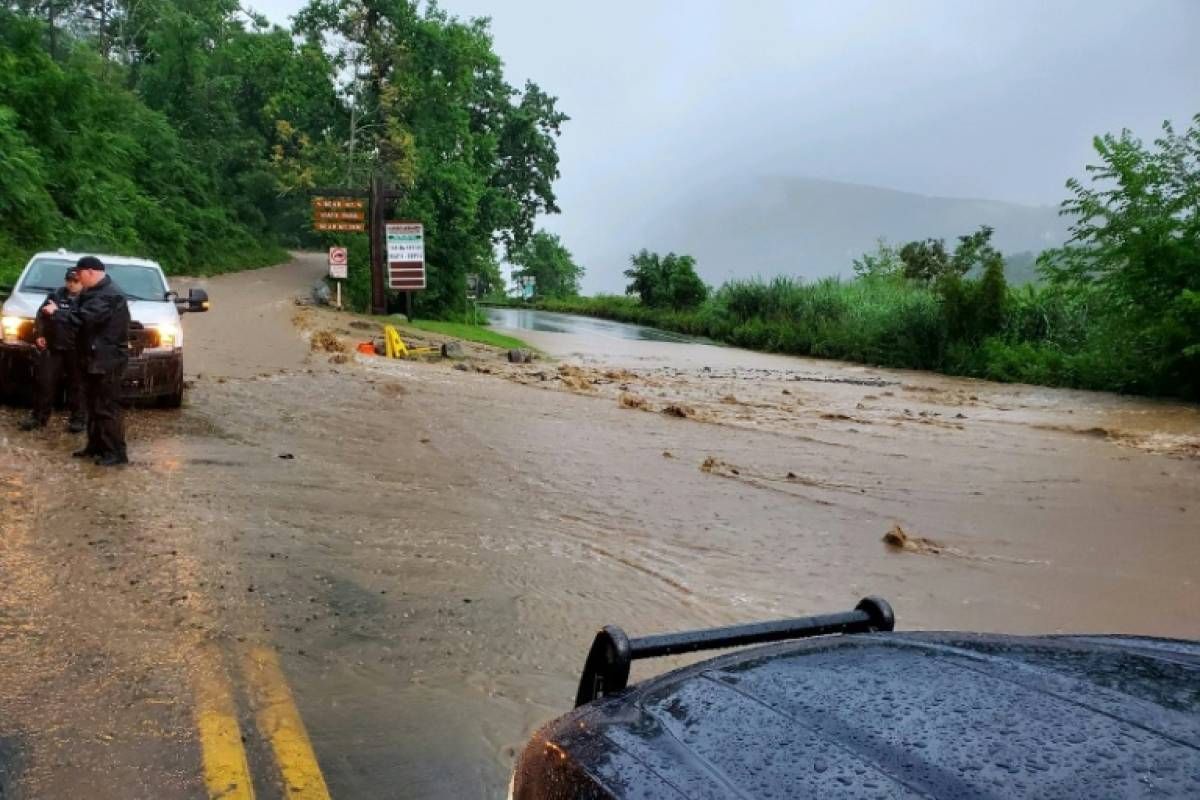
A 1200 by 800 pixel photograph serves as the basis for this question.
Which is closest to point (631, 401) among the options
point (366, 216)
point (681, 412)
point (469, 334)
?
point (681, 412)

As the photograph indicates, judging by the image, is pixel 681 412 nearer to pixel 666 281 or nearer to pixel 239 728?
pixel 239 728

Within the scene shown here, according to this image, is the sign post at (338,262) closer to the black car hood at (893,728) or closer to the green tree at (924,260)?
the black car hood at (893,728)

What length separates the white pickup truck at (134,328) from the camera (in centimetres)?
914

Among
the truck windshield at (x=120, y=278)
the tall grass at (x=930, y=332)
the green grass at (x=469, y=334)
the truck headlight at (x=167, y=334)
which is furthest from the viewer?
the green grass at (x=469, y=334)

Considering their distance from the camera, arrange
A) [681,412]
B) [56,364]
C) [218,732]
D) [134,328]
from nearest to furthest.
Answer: [218,732] < [56,364] < [134,328] < [681,412]

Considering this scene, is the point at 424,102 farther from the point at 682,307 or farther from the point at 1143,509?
the point at 1143,509

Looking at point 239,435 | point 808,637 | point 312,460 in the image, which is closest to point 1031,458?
point 312,460

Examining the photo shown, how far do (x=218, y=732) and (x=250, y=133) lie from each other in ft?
186

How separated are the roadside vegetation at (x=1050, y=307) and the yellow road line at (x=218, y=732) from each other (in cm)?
1713

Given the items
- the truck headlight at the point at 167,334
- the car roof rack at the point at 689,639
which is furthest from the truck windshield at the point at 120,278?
the car roof rack at the point at 689,639

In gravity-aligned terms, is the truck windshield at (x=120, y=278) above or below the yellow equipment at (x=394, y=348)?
above

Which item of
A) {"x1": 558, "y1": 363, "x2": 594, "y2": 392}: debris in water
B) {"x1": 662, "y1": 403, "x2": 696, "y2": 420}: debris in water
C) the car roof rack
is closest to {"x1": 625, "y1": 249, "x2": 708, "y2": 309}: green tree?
{"x1": 558, "y1": 363, "x2": 594, "y2": 392}: debris in water

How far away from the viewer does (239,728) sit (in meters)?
3.35

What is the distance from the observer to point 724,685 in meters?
1.78
